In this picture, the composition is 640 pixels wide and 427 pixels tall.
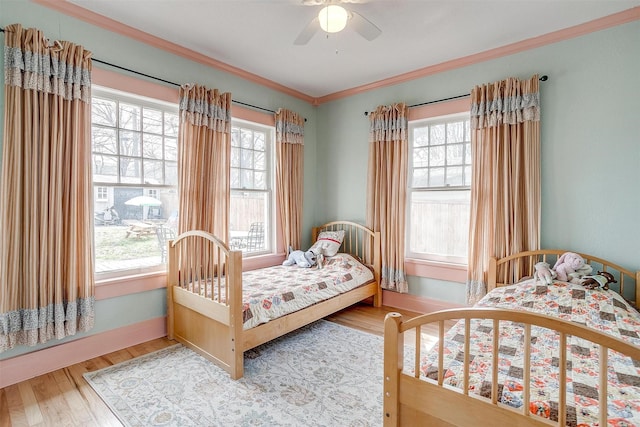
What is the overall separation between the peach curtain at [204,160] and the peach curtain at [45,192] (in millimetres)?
731

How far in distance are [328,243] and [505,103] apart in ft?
7.73

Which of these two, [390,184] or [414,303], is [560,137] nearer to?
[390,184]

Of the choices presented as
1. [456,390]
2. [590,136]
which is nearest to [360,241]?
[590,136]

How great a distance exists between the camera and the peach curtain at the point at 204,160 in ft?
9.76

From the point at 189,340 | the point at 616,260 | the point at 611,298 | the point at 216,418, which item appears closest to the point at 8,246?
the point at 189,340

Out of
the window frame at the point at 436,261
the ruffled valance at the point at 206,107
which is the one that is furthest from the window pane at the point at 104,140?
the window frame at the point at 436,261

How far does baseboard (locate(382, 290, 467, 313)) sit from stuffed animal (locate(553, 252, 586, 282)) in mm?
1012

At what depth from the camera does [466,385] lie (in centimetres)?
125

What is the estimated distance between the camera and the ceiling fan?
2059 millimetres

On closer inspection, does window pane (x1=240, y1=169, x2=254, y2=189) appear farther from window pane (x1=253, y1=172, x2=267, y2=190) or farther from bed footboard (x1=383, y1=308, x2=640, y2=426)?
bed footboard (x1=383, y1=308, x2=640, y2=426)

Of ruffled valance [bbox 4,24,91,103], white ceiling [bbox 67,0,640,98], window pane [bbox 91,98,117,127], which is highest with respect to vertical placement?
white ceiling [bbox 67,0,640,98]

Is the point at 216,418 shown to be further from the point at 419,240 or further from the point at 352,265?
the point at 419,240

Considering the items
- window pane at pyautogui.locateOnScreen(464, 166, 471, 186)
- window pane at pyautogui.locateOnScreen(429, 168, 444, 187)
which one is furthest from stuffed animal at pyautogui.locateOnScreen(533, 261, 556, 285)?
window pane at pyautogui.locateOnScreen(429, 168, 444, 187)

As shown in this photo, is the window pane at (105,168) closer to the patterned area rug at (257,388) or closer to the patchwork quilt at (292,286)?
the patchwork quilt at (292,286)
